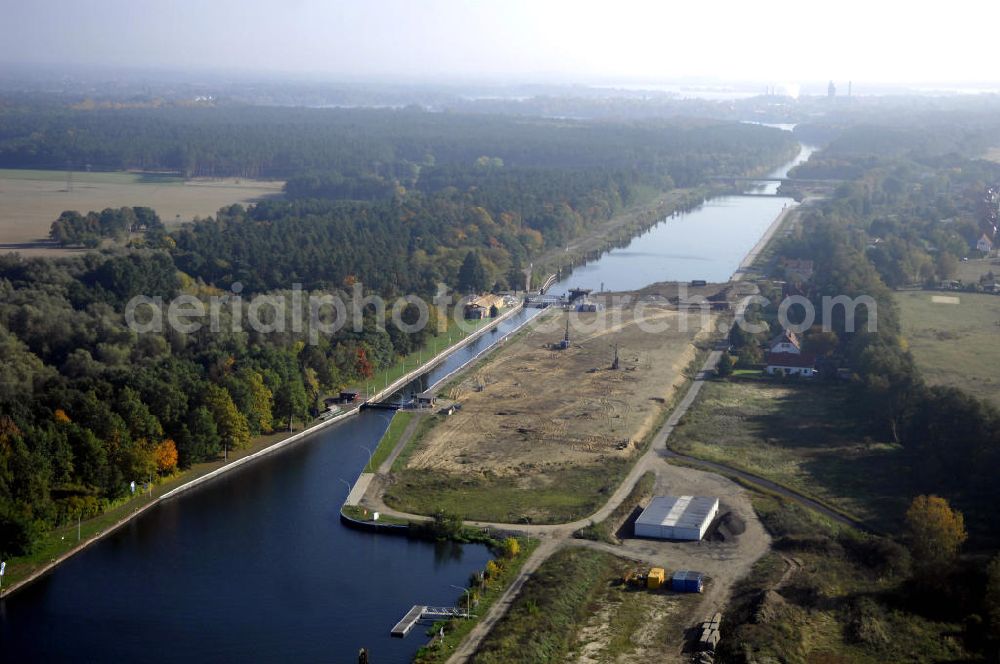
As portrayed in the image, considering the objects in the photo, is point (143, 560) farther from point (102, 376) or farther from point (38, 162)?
point (38, 162)

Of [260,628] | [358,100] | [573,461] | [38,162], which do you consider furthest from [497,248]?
[358,100]

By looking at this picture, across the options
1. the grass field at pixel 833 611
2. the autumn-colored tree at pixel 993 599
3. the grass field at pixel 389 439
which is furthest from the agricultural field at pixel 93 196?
the autumn-colored tree at pixel 993 599

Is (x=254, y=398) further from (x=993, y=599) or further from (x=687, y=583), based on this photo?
(x=993, y=599)

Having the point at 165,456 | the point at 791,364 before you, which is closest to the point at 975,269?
the point at 791,364

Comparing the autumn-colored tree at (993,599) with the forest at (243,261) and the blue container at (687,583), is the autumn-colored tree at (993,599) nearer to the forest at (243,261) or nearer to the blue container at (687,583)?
the blue container at (687,583)

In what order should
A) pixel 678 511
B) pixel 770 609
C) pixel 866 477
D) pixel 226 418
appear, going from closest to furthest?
1. pixel 770 609
2. pixel 678 511
3. pixel 866 477
4. pixel 226 418

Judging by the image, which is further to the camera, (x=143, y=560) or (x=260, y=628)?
(x=143, y=560)

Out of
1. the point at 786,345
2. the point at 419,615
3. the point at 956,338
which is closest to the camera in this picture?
the point at 419,615
